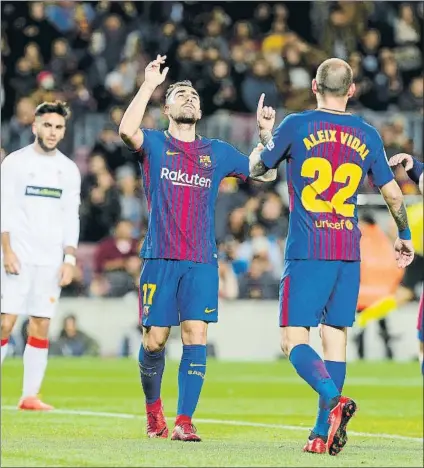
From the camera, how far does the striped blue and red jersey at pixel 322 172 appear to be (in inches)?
329

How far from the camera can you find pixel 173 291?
30.2ft

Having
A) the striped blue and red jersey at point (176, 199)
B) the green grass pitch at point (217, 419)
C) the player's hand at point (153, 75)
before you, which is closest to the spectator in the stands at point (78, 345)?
the green grass pitch at point (217, 419)

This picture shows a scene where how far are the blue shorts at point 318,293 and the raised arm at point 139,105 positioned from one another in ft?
4.38

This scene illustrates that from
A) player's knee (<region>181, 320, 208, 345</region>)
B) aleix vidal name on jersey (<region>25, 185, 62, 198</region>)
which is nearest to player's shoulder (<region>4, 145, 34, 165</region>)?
aleix vidal name on jersey (<region>25, 185, 62, 198</region>)

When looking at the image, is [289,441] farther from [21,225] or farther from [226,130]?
[226,130]

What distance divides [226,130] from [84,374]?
6.99 m

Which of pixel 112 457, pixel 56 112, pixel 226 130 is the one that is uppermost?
pixel 226 130

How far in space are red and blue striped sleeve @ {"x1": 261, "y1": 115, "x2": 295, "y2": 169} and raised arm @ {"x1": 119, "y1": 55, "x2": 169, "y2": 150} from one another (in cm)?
90

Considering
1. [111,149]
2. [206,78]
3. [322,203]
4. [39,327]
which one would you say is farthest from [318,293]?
[206,78]

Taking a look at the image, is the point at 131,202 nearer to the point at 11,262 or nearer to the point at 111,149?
the point at 111,149

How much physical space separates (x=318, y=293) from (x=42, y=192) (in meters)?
4.40

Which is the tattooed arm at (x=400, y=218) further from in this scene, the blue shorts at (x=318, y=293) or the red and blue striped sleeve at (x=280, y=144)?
the red and blue striped sleeve at (x=280, y=144)

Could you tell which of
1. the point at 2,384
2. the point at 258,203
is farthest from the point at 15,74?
the point at 2,384

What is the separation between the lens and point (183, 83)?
937 cm
